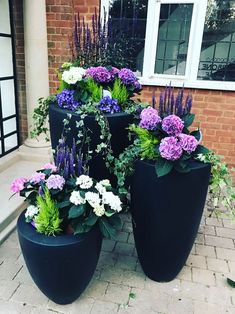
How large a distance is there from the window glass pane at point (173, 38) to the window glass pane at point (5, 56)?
6.14 feet

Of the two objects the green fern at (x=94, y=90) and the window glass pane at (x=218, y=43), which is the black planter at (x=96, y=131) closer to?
the green fern at (x=94, y=90)

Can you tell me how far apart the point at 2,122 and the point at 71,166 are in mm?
2238

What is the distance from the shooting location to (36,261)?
1688 mm

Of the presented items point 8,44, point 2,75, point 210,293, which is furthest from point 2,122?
point 210,293

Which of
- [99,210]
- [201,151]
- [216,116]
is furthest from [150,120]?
[216,116]

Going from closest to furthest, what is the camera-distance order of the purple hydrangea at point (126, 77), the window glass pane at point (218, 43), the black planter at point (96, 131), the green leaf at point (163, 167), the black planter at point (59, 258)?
the black planter at point (59, 258) → the green leaf at point (163, 167) → the black planter at point (96, 131) → the purple hydrangea at point (126, 77) → the window glass pane at point (218, 43)

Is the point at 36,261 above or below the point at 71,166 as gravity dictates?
below

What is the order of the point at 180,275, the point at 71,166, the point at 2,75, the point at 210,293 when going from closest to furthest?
1. the point at 71,166
2. the point at 210,293
3. the point at 180,275
4. the point at 2,75

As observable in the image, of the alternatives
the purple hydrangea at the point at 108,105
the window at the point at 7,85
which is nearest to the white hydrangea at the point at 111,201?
the purple hydrangea at the point at 108,105

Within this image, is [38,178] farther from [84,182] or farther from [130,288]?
[130,288]

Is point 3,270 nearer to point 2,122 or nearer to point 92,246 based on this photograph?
point 92,246

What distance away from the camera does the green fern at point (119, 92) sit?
232cm

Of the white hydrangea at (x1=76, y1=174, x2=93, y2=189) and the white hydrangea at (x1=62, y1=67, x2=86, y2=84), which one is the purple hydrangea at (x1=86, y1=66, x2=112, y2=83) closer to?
the white hydrangea at (x1=62, y1=67, x2=86, y2=84)

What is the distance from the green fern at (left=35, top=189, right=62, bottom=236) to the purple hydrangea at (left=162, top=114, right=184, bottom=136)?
823 mm
